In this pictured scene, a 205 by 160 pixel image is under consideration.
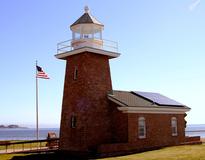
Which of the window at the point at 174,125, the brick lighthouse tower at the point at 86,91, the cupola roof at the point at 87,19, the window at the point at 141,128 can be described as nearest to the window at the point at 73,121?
the brick lighthouse tower at the point at 86,91

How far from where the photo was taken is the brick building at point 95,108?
86.7ft

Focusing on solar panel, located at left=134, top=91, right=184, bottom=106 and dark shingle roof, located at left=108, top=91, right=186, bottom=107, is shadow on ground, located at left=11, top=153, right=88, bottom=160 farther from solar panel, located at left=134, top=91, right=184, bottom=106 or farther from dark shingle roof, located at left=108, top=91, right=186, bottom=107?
solar panel, located at left=134, top=91, right=184, bottom=106

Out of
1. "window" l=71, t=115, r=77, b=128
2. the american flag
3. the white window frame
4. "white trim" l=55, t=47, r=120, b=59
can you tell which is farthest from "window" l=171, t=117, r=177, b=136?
the american flag

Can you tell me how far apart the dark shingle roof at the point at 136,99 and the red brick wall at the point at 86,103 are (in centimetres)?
103

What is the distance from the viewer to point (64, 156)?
26.4 meters

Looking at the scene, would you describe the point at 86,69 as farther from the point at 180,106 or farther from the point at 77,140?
the point at 180,106

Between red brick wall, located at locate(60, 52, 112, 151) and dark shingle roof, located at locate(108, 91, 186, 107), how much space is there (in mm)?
1028

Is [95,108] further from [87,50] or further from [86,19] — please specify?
[86,19]

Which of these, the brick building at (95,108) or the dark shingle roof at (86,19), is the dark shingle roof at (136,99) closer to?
the brick building at (95,108)

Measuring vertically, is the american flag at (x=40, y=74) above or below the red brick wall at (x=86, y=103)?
above

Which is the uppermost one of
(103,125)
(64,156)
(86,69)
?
(86,69)

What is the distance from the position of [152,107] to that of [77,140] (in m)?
6.34

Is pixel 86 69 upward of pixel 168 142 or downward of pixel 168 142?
upward

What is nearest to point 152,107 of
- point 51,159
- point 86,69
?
point 86,69
